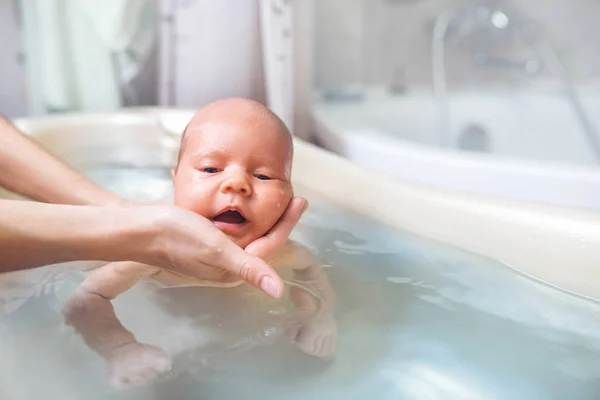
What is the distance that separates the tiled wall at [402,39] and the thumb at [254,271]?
1.93 m

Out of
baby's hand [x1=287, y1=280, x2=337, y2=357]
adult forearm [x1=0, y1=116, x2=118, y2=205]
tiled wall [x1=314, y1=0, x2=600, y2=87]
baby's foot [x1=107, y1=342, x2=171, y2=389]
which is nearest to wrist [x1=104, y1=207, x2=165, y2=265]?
baby's foot [x1=107, y1=342, x2=171, y2=389]

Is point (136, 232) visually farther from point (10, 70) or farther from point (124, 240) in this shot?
point (10, 70)

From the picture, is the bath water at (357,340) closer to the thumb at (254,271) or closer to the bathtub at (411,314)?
the bathtub at (411,314)

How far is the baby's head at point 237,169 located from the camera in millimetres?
797

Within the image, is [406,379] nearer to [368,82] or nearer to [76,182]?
[76,182]

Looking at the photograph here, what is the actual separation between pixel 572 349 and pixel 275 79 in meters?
1.20

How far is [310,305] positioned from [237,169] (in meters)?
0.21

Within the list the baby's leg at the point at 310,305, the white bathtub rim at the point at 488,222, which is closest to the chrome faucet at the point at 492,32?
the white bathtub rim at the point at 488,222

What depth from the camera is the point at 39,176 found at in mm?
1000

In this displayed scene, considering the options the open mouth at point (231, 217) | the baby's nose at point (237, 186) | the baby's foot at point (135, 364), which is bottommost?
the baby's foot at point (135, 364)

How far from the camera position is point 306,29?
186cm

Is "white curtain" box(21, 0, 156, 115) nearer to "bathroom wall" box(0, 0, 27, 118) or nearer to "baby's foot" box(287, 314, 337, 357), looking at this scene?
"bathroom wall" box(0, 0, 27, 118)

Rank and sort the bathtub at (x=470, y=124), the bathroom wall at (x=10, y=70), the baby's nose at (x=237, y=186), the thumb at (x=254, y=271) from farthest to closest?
the bathroom wall at (x=10, y=70)
the bathtub at (x=470, y=124)
the baby's nose at (x=237, y=186)
the thumb at (x=254, y=271)

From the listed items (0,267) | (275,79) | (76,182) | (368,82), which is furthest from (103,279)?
(368,82)
